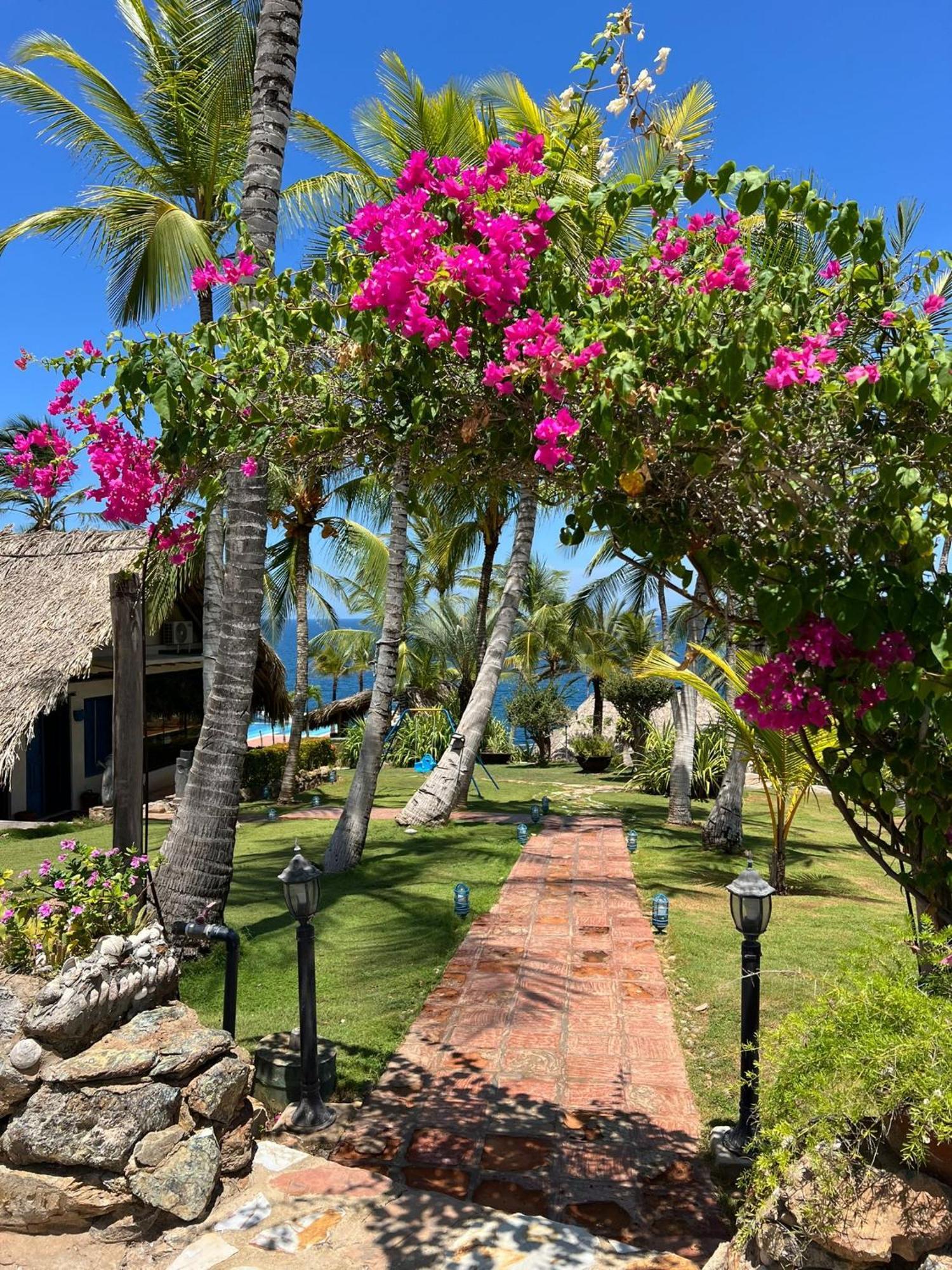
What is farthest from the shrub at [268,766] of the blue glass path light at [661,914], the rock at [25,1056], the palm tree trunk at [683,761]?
the rock at [25,1056]

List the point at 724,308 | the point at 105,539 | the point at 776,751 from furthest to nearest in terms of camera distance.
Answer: the point at 105,539, the point at 776,751, the point at 724,308

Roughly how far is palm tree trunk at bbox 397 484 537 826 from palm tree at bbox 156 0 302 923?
191 inches

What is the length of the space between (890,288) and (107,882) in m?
4.25

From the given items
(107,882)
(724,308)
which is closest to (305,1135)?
(107,882)

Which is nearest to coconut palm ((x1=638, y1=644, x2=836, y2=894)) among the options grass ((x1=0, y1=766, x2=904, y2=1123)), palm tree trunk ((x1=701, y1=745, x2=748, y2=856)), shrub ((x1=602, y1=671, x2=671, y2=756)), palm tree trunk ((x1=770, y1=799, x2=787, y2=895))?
palm tree trunk ((x1=770, y1=799, x2=787, y2=895))

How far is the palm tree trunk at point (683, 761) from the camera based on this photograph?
41.8ft

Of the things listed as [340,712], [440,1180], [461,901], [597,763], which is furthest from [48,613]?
[340,712]

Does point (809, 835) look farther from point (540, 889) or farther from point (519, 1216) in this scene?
point (519, 1216)

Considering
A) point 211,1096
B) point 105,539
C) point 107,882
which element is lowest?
point 211,1096

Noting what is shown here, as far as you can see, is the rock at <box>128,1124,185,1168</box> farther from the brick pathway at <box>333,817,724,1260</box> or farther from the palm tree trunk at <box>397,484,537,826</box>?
the palm tree trunk at <box>397,484,537,826</box>

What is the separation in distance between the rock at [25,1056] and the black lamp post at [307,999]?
113cm

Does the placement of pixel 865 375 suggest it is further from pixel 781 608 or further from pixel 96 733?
pixel 96 733

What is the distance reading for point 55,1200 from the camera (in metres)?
3.59

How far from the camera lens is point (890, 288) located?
9.26 ft
